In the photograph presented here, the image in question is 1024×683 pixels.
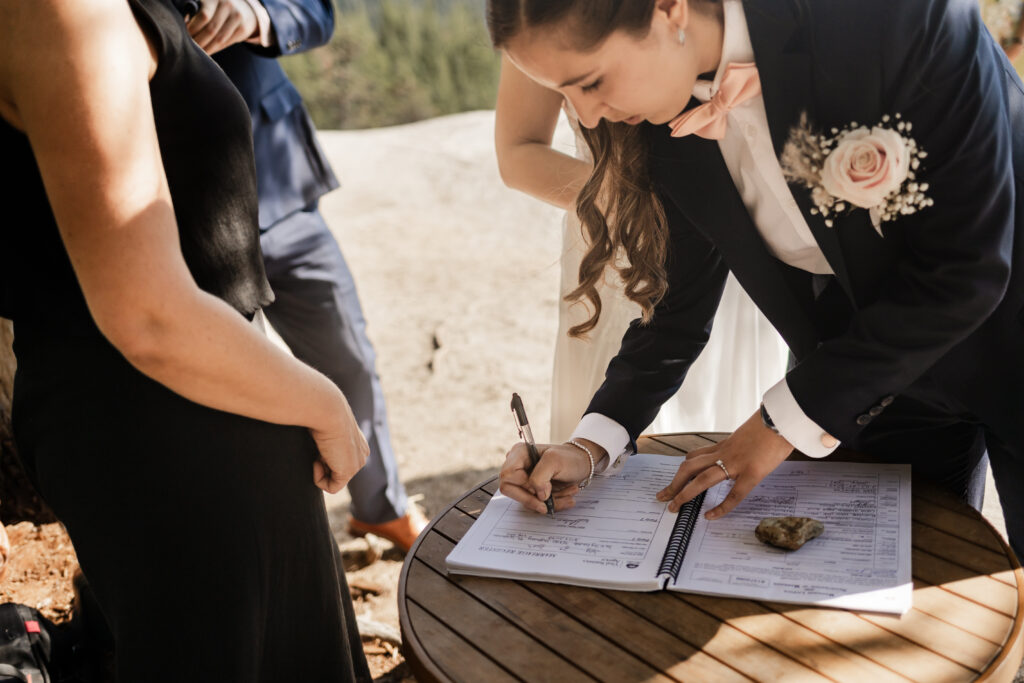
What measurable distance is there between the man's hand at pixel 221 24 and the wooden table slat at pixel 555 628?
1.32 meters

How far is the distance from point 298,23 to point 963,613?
83.3 inches

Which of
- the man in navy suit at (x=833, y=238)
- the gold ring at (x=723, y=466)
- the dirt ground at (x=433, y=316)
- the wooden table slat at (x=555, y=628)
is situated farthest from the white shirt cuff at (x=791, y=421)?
the dirt ground at (x=433, y=316)

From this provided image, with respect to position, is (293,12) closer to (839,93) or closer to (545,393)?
(839,93)

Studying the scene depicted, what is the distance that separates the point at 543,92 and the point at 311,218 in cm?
92

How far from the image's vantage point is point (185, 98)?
1.09 m

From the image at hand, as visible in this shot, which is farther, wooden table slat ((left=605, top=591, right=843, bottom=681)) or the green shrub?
the green shrub

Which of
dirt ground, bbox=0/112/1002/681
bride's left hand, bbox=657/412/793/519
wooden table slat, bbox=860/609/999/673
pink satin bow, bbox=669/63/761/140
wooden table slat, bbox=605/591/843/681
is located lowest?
dirt ground, bbox=0/112/1002/681

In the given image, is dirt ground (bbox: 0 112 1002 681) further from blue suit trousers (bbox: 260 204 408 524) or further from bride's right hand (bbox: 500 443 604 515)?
bride's right hand (bbox: 500 443 604 515)

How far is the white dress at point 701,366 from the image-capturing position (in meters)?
2.49

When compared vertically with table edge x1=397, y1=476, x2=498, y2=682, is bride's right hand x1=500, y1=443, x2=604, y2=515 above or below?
above

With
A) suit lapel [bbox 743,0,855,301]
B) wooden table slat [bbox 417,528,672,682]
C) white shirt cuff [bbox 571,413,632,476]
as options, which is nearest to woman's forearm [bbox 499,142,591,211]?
white shirt cuff [bbox 571,413,632,476]

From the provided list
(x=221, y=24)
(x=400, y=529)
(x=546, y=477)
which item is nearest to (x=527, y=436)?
(x=546, y=477)

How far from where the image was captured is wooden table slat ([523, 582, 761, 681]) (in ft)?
3.51

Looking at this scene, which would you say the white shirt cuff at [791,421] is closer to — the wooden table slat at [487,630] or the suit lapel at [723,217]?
the suit lapel at [723,217]
